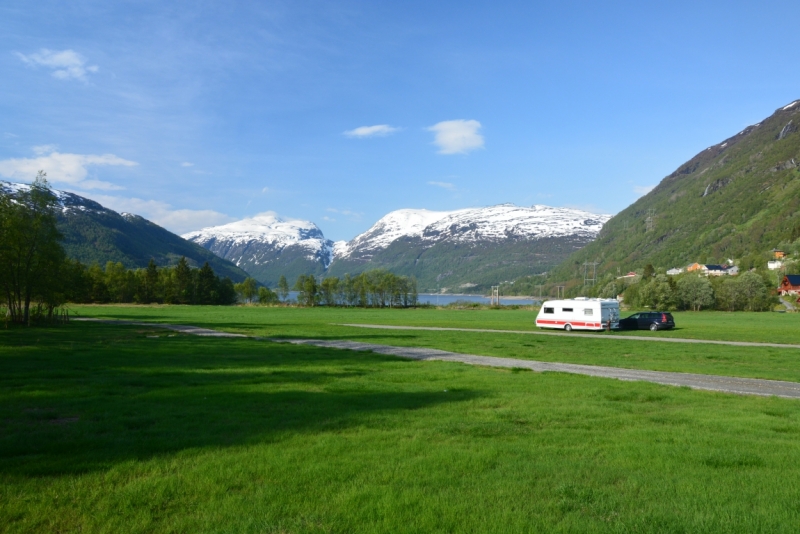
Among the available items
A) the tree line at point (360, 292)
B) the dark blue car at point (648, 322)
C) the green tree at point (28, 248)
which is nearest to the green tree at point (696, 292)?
the dark blue car at point (648, 322)

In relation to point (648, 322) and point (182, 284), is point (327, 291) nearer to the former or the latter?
point (182, 284)

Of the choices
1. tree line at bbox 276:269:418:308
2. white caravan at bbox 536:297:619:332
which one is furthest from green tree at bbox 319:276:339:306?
white caravan at bbox 536:297:619:332

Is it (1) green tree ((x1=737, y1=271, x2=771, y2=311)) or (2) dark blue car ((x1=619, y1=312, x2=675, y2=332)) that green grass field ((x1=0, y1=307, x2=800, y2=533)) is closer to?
(2) dark blue car ((x1=619, y1=312, x2=675, y2=332))

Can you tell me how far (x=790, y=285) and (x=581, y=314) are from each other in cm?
10960

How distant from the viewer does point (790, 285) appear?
13025 cm

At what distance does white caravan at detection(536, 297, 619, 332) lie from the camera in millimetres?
49250

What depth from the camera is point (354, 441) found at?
27.6ft

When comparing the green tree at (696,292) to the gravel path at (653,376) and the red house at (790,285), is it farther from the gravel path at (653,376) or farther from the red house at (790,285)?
the gravel path at (653,376)

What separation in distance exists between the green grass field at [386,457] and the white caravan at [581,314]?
1417 inches

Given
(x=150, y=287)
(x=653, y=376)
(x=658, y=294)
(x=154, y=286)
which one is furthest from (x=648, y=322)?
(x=150, y=287)

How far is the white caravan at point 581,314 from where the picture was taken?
49.2 metres

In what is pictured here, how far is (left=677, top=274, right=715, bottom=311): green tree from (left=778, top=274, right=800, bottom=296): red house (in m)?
32.6

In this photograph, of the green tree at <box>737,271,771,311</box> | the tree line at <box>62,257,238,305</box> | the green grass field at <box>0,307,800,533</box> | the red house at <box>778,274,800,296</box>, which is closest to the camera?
the green grass field at <box>0,307,800,533</box>

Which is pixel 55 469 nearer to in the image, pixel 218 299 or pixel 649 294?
pixel 649 294
